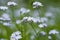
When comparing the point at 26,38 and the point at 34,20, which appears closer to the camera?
the point at 34,20

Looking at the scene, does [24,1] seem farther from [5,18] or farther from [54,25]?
[5,18]

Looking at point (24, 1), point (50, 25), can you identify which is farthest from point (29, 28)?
point (24, 1)

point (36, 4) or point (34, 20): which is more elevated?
point (36, 4)

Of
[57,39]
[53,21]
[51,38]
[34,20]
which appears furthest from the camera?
[53,21]

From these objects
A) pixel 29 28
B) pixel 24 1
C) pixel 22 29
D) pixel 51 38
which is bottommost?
pixel 51 38

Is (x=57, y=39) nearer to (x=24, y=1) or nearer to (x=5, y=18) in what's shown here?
(x=5, y=18)

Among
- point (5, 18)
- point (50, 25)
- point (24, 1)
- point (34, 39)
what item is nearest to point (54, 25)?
point (50, 25)

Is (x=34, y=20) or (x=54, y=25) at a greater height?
(x=54, y=25)

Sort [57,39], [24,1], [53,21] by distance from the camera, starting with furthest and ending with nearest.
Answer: [24,1], [53,21], [57,39]

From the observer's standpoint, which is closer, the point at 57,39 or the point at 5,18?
the point at 5,18
